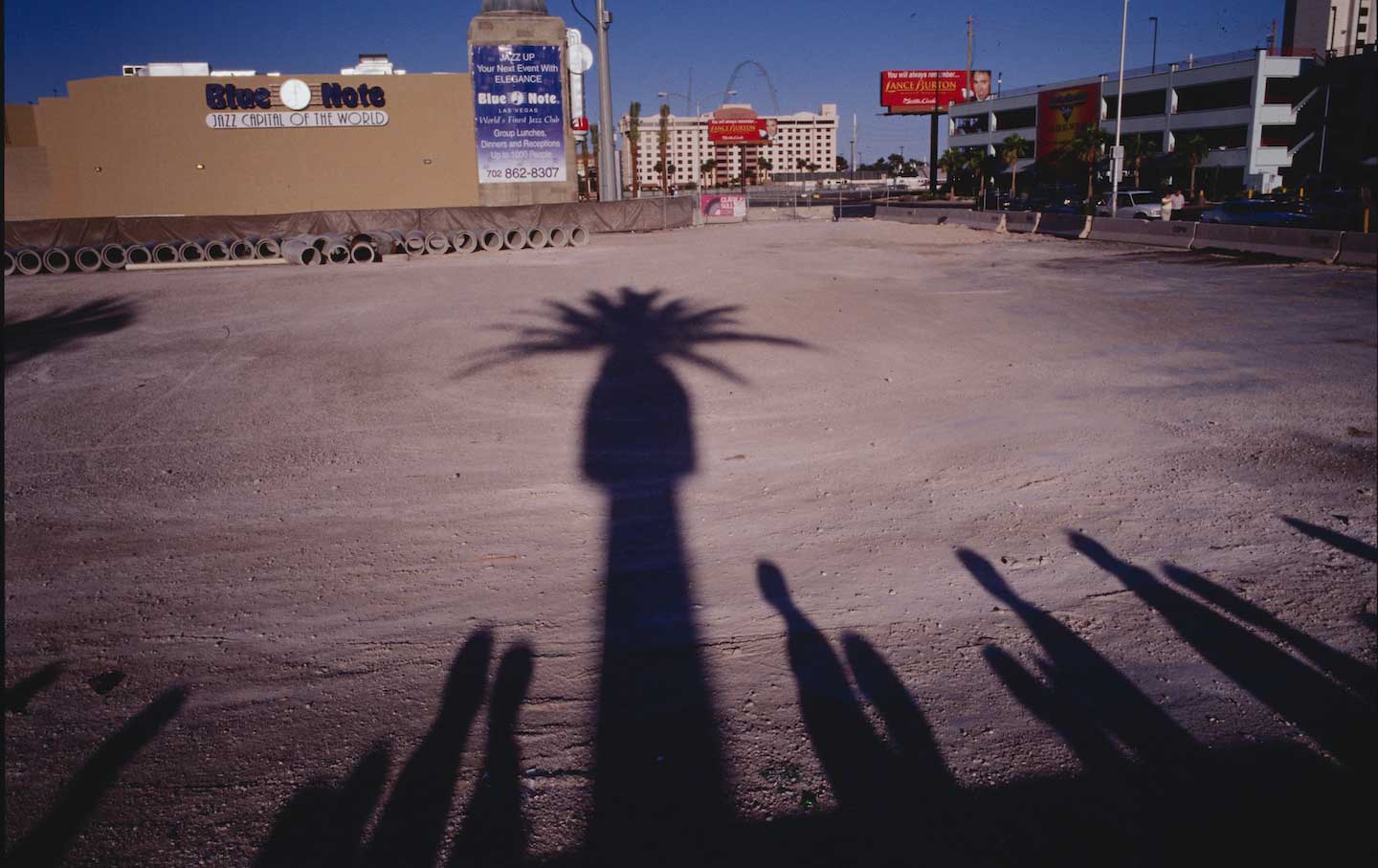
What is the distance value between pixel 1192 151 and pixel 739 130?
45957 millimetres

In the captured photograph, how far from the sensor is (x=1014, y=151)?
84.9 meters

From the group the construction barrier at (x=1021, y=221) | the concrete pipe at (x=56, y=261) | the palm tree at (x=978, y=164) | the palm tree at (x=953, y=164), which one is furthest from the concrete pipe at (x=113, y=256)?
the palm tree at (x=953, y=164)

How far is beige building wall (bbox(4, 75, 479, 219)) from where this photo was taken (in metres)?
39.5

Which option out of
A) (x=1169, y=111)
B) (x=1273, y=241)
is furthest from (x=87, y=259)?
(x=1169, y=111)

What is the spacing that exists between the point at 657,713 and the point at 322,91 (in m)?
42.3

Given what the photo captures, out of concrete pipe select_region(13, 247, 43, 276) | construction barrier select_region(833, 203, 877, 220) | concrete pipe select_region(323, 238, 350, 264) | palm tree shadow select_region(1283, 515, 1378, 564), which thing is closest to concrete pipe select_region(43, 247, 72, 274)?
concrete pipe select_region(13, 247, 43, 276)

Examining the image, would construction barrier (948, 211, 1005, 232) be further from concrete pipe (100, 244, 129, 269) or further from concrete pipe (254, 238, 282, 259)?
concrete pipe (100, 244, 129, 269)

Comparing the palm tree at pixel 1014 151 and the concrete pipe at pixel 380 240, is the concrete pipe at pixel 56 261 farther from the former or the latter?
the palm tree at pixel 1014 151

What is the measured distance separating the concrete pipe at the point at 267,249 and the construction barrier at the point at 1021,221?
2718 centimetres

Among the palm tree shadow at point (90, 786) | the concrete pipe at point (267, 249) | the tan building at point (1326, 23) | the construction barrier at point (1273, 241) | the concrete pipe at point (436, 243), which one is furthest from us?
the tan building at point (1326, 23)

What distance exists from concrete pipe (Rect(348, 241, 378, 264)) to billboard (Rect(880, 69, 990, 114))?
84.0 metres

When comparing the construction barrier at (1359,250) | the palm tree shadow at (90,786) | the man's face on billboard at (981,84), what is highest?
the man's face on billboard at (981,84)

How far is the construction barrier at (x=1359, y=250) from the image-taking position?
21516 millimetres

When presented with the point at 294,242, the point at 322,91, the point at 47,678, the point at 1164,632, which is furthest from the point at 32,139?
the point at 1164,632
